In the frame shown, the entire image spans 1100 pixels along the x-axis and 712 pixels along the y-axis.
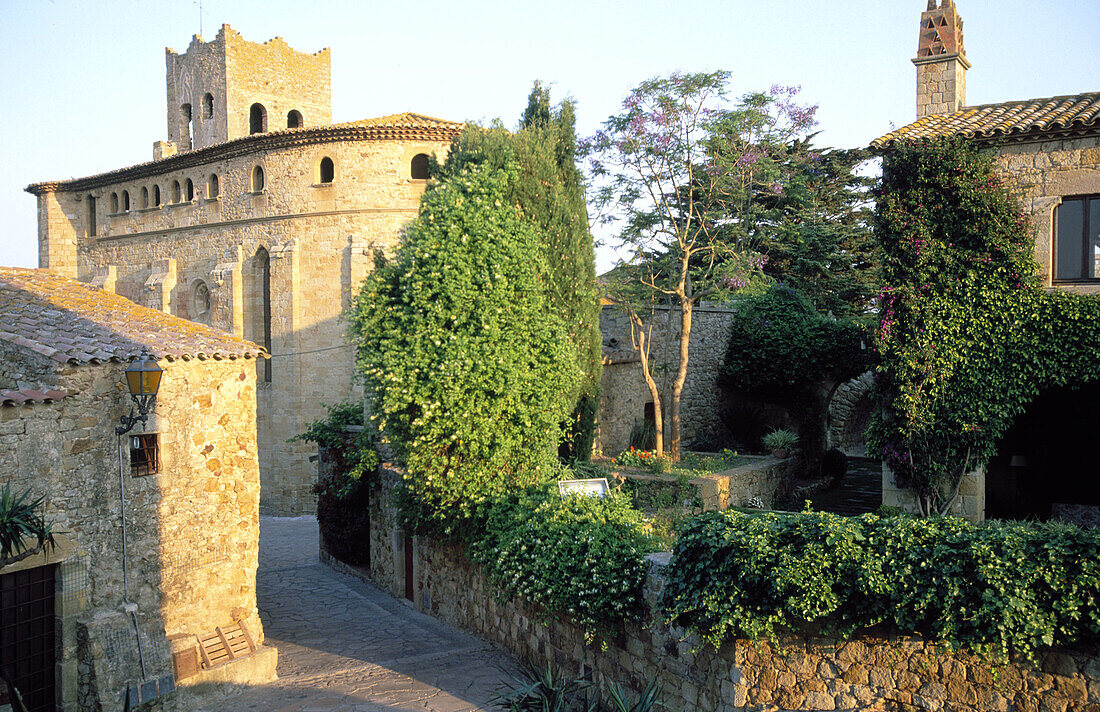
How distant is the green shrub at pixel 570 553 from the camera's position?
902 cm

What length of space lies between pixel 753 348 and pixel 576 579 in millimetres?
15438

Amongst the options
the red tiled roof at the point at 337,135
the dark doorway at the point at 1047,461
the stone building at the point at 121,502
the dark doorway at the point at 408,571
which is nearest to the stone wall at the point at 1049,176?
the dark doorway at the point at 1047,461

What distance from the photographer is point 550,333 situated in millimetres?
12594

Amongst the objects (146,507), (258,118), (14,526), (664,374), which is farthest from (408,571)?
(258,118)

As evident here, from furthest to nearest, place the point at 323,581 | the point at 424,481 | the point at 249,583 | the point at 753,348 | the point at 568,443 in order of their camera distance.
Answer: the point at 753,348
the point at 323,581
the point at 568,443
the point at 424,481
the point at 249,583

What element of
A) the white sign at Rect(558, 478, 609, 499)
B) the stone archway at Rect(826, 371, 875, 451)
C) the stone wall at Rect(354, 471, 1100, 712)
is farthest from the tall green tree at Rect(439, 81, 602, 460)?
the stone archway at Rect(826, 371, 875, 451)

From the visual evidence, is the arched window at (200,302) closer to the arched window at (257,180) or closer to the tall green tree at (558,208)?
the arched window at (257,180)

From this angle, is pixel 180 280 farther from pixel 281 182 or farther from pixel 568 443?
pixel 568 443

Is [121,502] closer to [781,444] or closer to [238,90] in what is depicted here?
[781,444]

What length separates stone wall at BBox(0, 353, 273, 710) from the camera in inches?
362

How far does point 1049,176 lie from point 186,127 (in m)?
38.3

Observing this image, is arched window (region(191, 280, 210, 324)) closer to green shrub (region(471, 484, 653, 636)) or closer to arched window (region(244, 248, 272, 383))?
arched window (region(244, 248, 272, 383))

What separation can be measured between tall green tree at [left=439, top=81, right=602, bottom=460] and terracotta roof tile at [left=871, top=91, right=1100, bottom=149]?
5554 mm

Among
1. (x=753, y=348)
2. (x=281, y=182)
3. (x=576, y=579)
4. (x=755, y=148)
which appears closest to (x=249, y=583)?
(x=576, y=579)
